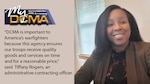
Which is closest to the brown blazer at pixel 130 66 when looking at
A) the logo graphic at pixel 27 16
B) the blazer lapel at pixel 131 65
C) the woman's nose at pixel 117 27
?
the blazer lapel at pixel 131 65

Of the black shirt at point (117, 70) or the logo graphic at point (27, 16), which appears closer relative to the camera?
the logo graphic at point (27, 16)

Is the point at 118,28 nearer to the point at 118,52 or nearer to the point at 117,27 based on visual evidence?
the point at 117,27

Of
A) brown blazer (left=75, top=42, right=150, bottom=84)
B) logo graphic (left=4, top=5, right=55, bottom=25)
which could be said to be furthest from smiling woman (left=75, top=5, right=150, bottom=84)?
logo graphic (left=4, top=5, right=55, bottom=25)

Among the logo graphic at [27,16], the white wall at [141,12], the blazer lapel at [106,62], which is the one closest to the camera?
the logo graphic at [27,16]

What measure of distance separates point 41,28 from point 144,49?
614mm

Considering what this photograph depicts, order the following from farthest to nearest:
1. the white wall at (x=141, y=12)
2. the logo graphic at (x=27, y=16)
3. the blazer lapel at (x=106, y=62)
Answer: the blazer lapel at (x=106, y=62) → the white wall at (x=141, y=12) → the logo graphic at (x=27, y=16)

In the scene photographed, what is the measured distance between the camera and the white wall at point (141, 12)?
101 cm

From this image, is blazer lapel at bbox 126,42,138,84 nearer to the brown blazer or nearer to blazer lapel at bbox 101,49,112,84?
the brown blazer

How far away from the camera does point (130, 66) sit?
1.06 meters

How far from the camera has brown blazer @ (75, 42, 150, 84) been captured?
40.1 inches

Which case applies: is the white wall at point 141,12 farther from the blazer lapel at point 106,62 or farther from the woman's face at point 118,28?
the blazer lapel at point 106,62

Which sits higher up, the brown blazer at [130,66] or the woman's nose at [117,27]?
the woman's nose at [117,27]

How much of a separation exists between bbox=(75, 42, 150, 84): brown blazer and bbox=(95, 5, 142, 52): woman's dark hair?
4 centimetres

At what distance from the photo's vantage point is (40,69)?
3.08 ft
